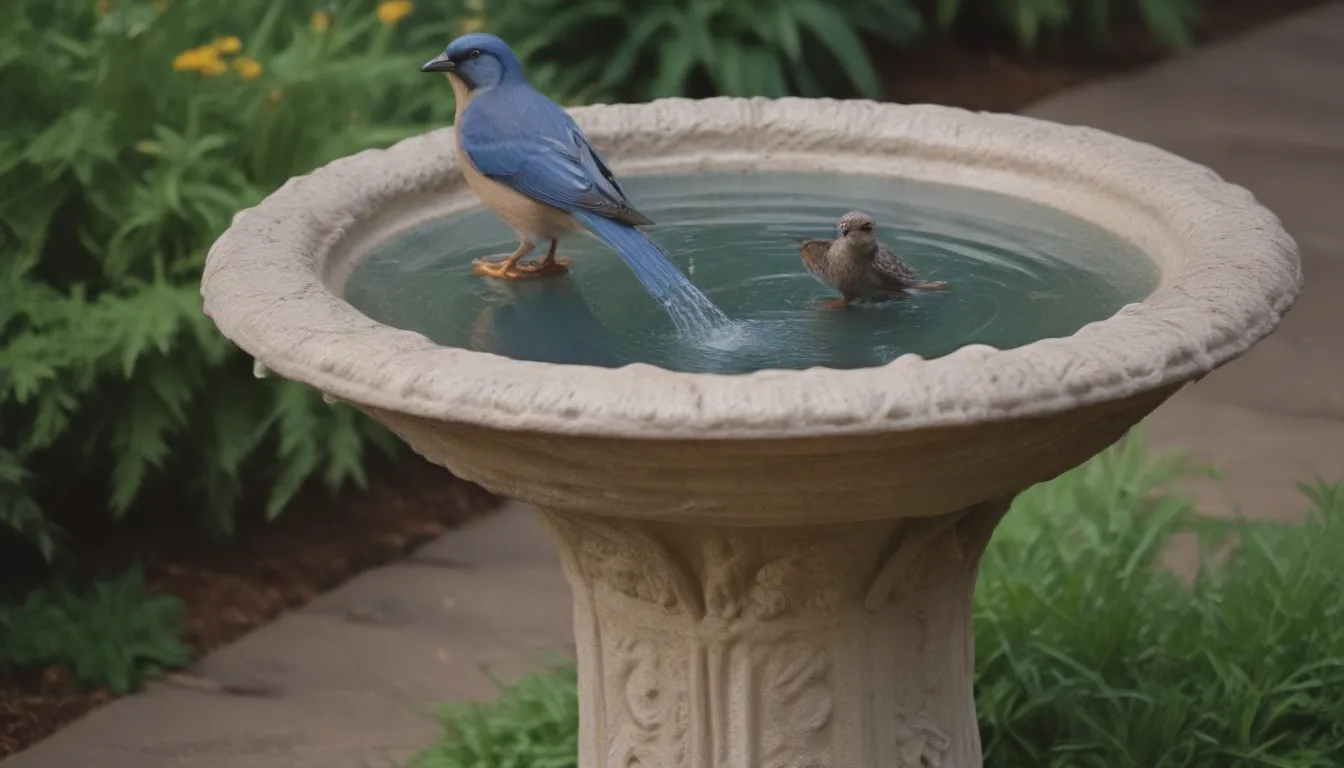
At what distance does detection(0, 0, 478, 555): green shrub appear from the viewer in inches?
168

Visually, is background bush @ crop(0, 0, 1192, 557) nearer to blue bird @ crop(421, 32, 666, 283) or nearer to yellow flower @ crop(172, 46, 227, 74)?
yellow flower @ crop(172, 46, 227, 74)

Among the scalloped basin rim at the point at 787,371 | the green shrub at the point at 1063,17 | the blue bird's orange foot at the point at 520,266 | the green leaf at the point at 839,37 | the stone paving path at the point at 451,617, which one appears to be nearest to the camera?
the scalloped basin rim at the point at 787,371

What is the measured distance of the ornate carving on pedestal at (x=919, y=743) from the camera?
9.35 ft

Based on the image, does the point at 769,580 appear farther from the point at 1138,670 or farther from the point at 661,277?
the point at 1138,670

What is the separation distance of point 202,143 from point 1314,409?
3143mm

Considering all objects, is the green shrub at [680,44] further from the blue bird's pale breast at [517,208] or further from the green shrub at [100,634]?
the blue bird's pale breast at [517,208]

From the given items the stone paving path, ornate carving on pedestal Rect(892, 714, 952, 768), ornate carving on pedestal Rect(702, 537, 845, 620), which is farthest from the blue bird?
the stone paving path

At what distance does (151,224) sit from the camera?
4.46 m

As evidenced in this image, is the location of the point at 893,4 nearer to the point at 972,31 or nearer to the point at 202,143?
the point at 972,31

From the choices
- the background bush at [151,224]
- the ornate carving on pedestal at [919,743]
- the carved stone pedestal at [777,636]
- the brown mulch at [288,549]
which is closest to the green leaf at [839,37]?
the background bush at [151,224]

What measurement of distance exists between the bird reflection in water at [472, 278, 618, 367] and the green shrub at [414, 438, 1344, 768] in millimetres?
1069

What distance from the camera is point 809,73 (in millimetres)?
6949

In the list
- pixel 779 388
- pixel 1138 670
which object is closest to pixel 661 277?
pixel 779 388

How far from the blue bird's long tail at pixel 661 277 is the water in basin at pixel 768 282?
1.2 inches
